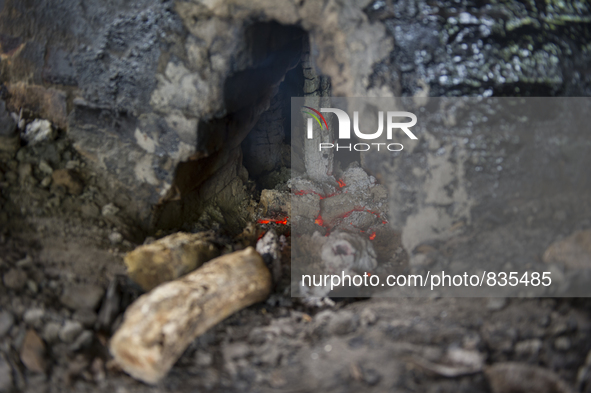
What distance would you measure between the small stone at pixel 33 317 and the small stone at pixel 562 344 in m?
2.29

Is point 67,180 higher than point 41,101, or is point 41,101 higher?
point 41,101

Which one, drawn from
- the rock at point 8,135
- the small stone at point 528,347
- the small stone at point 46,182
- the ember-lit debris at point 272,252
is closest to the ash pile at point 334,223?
the ember-lit debris at point 272,252

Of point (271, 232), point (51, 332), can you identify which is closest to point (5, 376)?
point (51, 332)

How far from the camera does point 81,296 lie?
1956 mm

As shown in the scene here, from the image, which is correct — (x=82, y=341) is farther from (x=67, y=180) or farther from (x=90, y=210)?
(x=67, y=180)

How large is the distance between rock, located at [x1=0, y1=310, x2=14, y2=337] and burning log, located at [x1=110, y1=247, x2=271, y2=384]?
0.51m

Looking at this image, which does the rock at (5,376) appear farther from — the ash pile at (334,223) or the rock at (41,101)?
the rock at (41,101)

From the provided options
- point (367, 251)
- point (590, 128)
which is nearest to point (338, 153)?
point (367, 251)

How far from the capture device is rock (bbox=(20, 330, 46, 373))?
1.66 m

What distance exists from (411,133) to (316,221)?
158 cm

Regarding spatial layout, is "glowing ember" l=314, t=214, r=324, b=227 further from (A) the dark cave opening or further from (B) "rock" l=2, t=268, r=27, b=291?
(B) "rock" l=2, t=268, r=27, b=291

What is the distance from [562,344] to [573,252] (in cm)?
50

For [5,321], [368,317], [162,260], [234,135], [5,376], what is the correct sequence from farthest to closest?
1. [234,135]
2. [162,260]
3. [368,317]
4. [5,321]
5. [5,376]

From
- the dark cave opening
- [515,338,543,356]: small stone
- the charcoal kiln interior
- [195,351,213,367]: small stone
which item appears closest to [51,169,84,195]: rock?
the charcoal kiln interior
